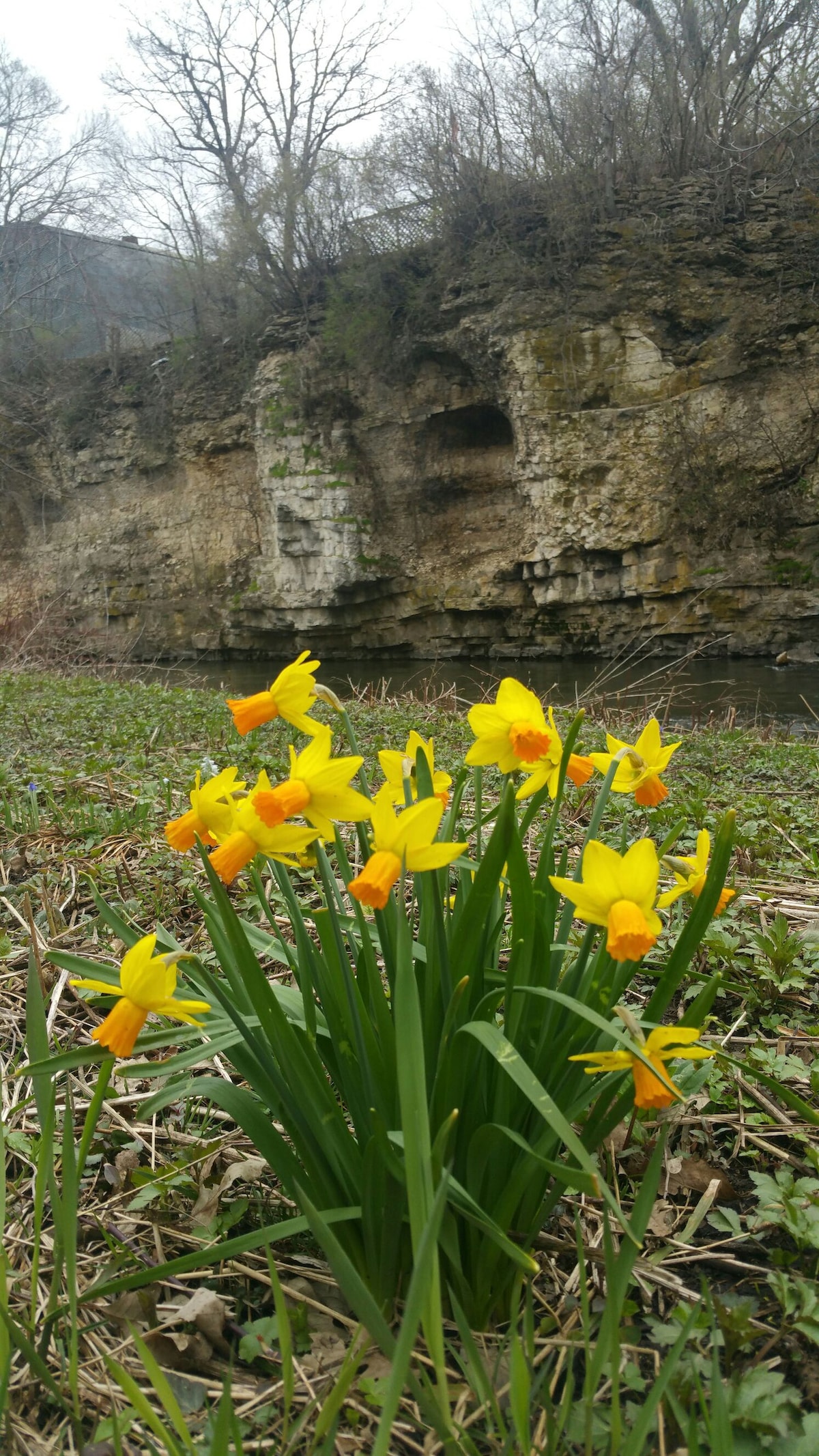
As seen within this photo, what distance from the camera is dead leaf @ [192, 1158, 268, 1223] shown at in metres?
1.05

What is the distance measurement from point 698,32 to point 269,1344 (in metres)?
16.8

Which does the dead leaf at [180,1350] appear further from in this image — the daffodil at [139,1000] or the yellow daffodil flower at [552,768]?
the yellow daffodil flower at [552,768]

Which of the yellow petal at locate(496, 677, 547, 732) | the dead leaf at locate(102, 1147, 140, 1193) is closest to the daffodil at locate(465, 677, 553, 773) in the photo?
the yellow petal at locate(496, 677, 547, 732)

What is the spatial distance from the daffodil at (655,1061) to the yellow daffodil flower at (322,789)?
320 millimetres

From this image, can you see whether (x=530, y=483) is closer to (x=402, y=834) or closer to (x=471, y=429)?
(x=471, y=429)

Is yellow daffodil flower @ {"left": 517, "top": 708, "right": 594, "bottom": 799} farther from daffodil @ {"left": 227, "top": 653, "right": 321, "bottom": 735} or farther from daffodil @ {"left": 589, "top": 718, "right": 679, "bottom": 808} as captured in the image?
daffodil @ {"left": 227, "top": 653, "right": 321, "bottom": 735}

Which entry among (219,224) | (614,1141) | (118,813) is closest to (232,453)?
(219,224)

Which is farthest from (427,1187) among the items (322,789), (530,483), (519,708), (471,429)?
(471,429)

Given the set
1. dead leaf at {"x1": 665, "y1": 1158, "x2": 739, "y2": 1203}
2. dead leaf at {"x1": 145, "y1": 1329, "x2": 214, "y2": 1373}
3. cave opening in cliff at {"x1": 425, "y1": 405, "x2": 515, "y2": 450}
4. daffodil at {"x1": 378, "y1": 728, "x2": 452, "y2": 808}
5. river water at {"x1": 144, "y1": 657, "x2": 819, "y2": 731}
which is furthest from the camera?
cave opening in cliff at {"x1": 425, "y1": 405, "x2": 515, "y2": 450}

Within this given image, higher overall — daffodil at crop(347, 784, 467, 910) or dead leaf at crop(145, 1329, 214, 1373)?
daffodil at crop(347, 784, 467, 910)

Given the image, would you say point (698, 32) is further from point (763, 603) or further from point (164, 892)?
point (164, 892)

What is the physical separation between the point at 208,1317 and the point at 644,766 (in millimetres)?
786

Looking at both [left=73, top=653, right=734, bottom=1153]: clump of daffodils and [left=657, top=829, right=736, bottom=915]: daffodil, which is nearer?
[left=73, top=653, right=734, bottom=1153]: clump of daffodils

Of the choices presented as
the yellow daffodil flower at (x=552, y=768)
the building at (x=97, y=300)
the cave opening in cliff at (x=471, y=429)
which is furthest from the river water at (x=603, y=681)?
the building at (x=97, y=300)
